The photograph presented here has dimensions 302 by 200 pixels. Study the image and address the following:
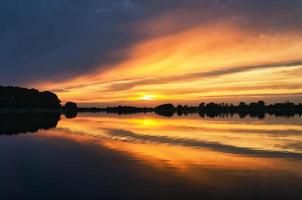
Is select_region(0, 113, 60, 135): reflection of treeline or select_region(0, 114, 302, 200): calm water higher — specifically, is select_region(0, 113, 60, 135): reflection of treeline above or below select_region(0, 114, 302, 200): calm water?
above

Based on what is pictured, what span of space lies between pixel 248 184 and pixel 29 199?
10.0 m

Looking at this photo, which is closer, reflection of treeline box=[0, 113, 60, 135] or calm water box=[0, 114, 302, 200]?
calm water box=[0, 114, 302, 200]

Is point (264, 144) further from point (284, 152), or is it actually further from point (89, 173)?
point (89, 173)

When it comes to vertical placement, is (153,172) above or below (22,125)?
below

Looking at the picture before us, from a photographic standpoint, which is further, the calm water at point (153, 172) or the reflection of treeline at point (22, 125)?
the reflection of treeline at point (22, 125)

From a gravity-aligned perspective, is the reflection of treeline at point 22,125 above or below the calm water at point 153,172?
above

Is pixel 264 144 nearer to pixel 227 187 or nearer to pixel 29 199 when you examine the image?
pixel 227 187

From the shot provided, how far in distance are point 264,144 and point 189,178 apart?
1794 cm

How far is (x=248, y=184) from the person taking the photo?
19188mm

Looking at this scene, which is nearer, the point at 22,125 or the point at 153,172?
the point at 153,172

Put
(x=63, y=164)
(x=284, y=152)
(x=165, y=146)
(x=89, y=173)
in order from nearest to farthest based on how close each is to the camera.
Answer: (x=89, y=173), (x=63, y=164), (x=284, y=152), (x=165, y=146)

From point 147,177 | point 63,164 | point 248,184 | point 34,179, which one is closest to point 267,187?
point 248,184

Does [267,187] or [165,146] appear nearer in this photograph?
[267,187]

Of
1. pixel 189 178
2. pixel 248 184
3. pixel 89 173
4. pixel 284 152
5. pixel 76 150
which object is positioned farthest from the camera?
pixel 76 150
